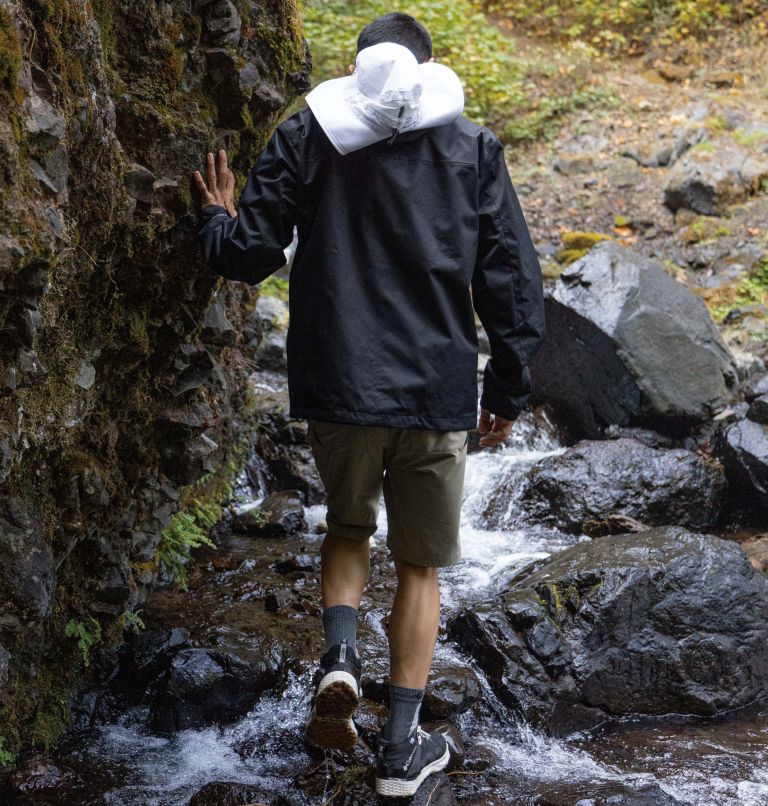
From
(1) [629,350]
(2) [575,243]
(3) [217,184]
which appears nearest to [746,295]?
(2) [575,243]

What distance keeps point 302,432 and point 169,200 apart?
16.0ft

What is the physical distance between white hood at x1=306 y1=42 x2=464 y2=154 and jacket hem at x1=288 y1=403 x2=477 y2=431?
0.95m

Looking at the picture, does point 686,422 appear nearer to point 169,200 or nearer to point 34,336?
point 169,200

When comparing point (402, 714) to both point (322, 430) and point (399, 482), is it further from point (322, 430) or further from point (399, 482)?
point (322, 430)

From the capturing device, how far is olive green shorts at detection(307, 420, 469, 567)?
3.20 metres

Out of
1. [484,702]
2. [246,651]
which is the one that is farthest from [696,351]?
[246,651]

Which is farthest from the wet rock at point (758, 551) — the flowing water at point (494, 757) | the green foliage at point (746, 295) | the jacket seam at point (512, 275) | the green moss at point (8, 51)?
the green moss at point (8, 51)

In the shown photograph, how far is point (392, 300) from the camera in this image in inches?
121

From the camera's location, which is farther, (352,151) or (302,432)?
(302,432)

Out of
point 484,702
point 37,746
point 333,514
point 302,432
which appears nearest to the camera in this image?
point 333,514

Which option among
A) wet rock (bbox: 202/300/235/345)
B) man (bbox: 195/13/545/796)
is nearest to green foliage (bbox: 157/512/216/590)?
wet rock (bbox: 202/300/235/345)

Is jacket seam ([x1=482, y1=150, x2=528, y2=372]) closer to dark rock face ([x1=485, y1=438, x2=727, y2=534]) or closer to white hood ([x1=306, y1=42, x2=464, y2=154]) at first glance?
white hood ([x1=306, y1=42, x2=464, y2=154])

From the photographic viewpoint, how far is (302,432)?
323 inches

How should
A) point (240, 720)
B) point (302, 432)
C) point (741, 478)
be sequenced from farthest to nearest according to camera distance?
point (302, 432) < point (741, 478) < point (240, 720)
